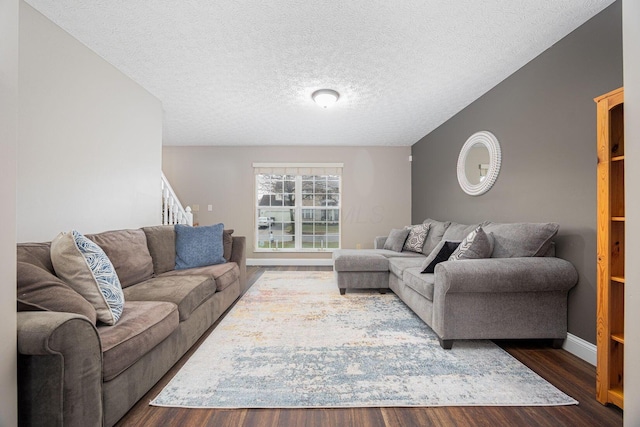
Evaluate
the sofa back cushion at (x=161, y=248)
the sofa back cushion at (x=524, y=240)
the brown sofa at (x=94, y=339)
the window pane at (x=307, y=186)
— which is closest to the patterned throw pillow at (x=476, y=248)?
the sofa back cushion at (x=524, y=240)

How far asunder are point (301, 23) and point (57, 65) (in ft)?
6.51

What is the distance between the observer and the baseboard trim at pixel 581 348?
1901 millimetres

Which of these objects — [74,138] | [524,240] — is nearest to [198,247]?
[74,138]

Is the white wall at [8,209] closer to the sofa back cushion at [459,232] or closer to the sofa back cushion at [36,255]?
the sofa back cushion at [36,255]

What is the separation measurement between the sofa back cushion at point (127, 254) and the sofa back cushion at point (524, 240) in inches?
124

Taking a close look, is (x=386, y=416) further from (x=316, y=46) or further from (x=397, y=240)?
(x=397, y=240)

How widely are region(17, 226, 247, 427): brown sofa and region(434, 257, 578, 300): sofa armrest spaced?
76.7 inches

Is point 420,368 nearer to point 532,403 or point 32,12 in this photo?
point 532,403

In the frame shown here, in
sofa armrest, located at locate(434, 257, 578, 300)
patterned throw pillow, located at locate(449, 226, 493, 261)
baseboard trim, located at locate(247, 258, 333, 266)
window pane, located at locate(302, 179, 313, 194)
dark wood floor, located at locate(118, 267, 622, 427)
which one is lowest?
dark wood floor, located at locate(118, 267, 622, 427)

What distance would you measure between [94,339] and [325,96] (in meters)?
2.95

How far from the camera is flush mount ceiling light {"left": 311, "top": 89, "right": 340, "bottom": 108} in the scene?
3.14 meters

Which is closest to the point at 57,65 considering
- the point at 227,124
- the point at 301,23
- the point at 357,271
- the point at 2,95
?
the point at 2,95

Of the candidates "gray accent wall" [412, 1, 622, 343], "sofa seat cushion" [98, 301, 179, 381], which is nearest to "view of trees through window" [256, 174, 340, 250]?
"gray accent wall" [412, 1, 622, 343]

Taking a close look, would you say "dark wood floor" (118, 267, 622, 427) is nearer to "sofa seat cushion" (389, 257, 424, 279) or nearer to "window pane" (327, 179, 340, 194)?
"sofa seat cushion" (389, 257, 424, 279)
